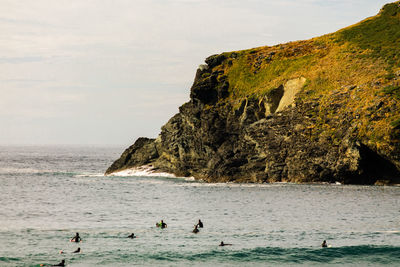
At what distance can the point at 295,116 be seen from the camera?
102 meters

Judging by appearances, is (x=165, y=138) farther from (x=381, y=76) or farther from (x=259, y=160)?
(x=381, y=76)

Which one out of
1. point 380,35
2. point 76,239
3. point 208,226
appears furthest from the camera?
point 380,35

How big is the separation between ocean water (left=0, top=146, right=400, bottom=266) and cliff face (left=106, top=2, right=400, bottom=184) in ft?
24.5

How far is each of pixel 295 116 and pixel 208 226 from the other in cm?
5334

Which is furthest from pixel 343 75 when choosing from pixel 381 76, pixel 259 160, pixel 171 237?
pixel 171 237

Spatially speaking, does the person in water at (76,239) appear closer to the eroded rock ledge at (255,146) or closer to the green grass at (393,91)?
the eroded rock ledge at (255,146)

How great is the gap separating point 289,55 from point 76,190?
63038 mm

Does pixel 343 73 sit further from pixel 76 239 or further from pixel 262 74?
pixel 76 239

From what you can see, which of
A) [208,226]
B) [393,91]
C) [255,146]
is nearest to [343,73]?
[393,91]

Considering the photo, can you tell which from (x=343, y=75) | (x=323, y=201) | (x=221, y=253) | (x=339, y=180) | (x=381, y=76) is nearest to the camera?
(x=221, y=253)

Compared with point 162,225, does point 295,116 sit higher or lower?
higher

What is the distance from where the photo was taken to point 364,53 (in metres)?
114

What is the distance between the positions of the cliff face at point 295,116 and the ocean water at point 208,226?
7.47 metres

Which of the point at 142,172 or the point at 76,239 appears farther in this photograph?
the point at 142,172
